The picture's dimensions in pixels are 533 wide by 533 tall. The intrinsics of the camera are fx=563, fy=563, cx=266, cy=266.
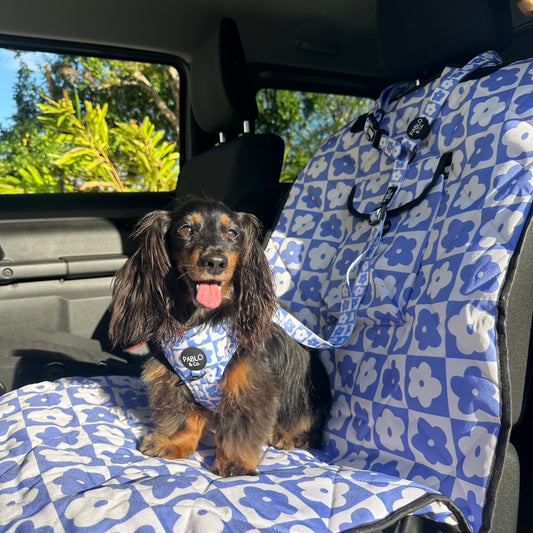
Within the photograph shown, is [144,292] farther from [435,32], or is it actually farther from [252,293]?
[435,32]

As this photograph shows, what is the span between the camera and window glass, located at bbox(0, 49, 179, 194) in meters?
4.02

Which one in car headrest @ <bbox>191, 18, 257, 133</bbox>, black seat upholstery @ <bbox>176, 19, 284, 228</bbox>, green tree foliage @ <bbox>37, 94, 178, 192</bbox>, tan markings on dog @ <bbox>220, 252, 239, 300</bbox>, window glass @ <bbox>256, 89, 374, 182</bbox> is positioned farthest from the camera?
green tree foliage @ <bbox>37, 94, 178, 192</bbox>

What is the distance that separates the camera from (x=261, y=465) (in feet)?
6.29

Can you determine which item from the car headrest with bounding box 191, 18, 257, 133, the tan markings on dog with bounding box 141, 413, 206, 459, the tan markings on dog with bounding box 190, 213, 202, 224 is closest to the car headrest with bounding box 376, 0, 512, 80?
the car headrest with bounding box 191, 18, 257, 133

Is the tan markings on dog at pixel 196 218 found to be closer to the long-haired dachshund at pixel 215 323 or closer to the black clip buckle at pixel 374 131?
the long-haired dachshund at pixel 215 323

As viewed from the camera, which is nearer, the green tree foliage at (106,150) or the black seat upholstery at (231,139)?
the black seat upholstery at (231,139)

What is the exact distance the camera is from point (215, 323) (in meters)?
2.02

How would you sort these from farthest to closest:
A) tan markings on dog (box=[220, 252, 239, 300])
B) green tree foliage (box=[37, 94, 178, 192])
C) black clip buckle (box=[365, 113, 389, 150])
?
green tree foliage (box=[37, 94, 178, 192]), black clip buckle (box=[365, 113, 389, 150]), tan markings on dog (box=[220, 252, 239, 300])

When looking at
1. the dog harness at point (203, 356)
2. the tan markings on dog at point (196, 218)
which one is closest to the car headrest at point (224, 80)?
the tan markings on dog at point (196, 218)

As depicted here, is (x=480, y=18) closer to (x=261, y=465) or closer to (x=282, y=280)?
(x=282, y=280)

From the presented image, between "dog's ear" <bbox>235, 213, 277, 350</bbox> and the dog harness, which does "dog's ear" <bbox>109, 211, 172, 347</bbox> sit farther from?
"dog's ear" <bbox>235, 213, 277, 350</bbox>

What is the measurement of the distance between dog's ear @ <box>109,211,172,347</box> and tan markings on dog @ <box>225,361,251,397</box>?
31 cm

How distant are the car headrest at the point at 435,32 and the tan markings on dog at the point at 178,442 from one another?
1.68 meters

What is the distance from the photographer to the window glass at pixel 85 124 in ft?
13.2
